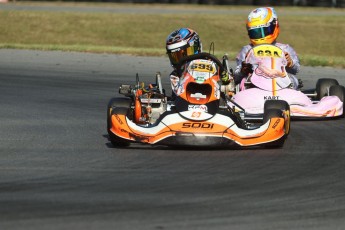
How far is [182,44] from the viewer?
10102 millimetres

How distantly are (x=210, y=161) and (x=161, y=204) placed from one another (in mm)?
1752

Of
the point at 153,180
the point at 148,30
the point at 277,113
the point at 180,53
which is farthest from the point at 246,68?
the point at 148,30

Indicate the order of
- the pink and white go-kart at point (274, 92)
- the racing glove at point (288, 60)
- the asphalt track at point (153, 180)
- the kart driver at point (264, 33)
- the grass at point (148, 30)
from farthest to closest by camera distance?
1. the grass at point (148, 30)
2. the kart driver at point (264, 33)
3. the racing glove at point (288, 60)
4. the pink and white go-kart at point (274, 92)
5. the asphalt track at point (153, 180)

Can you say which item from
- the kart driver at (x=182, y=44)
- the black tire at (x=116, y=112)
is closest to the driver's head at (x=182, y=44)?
the kart driver at (x=182, y=44)

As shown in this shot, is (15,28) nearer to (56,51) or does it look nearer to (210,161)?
(56,51)

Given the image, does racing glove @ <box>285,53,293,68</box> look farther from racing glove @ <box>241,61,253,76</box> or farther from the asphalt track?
the asphalt track

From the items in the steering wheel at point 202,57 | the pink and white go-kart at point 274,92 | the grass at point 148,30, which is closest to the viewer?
the steering wheel at point 202,57

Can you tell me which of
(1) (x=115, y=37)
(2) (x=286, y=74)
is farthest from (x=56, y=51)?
(2) (x=286, y=74)

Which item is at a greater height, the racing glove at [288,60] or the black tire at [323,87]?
the racing glove at [288,60]

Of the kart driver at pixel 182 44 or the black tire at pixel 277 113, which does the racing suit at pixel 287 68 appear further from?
the black tire at pixel 277 113

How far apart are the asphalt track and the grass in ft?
42.9

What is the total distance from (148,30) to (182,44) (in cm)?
1621

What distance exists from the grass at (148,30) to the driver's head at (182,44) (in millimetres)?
13199

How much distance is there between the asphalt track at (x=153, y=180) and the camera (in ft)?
19.8
